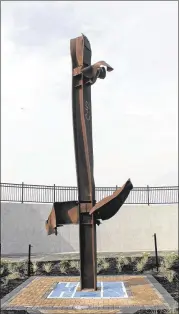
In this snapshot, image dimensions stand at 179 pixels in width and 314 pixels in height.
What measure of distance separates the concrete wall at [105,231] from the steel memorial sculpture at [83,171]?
29.5 feet

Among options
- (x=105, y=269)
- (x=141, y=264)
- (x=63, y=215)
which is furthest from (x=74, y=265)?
(x=63, y=215)

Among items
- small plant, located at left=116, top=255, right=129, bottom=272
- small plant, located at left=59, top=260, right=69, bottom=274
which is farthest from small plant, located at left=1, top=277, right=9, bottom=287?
small plant, located at left=116, top=255, right=129, bottom=272

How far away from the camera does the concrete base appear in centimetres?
631

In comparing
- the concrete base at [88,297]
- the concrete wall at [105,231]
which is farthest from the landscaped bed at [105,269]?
the concrete wall at [105,231]

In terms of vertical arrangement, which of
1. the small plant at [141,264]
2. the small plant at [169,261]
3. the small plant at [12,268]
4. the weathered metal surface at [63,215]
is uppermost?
the weathered metal surface at [63,215]

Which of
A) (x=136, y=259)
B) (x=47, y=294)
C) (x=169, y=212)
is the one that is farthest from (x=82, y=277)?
(x=169, y=212)

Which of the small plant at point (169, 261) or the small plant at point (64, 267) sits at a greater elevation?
the small plant at point (169, 261)

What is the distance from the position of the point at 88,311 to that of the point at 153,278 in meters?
3.26

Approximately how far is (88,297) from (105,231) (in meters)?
10.6

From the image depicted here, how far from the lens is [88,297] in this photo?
7164 mm

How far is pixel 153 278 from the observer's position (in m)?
9.02

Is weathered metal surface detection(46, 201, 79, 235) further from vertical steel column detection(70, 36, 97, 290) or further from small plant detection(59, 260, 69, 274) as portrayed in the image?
small plant detection(59, 260, 69, 274)

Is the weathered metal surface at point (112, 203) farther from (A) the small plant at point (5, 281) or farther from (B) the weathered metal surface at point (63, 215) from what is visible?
(A) the small plant at point (5, 281)

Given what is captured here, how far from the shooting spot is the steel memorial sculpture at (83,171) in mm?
7886
